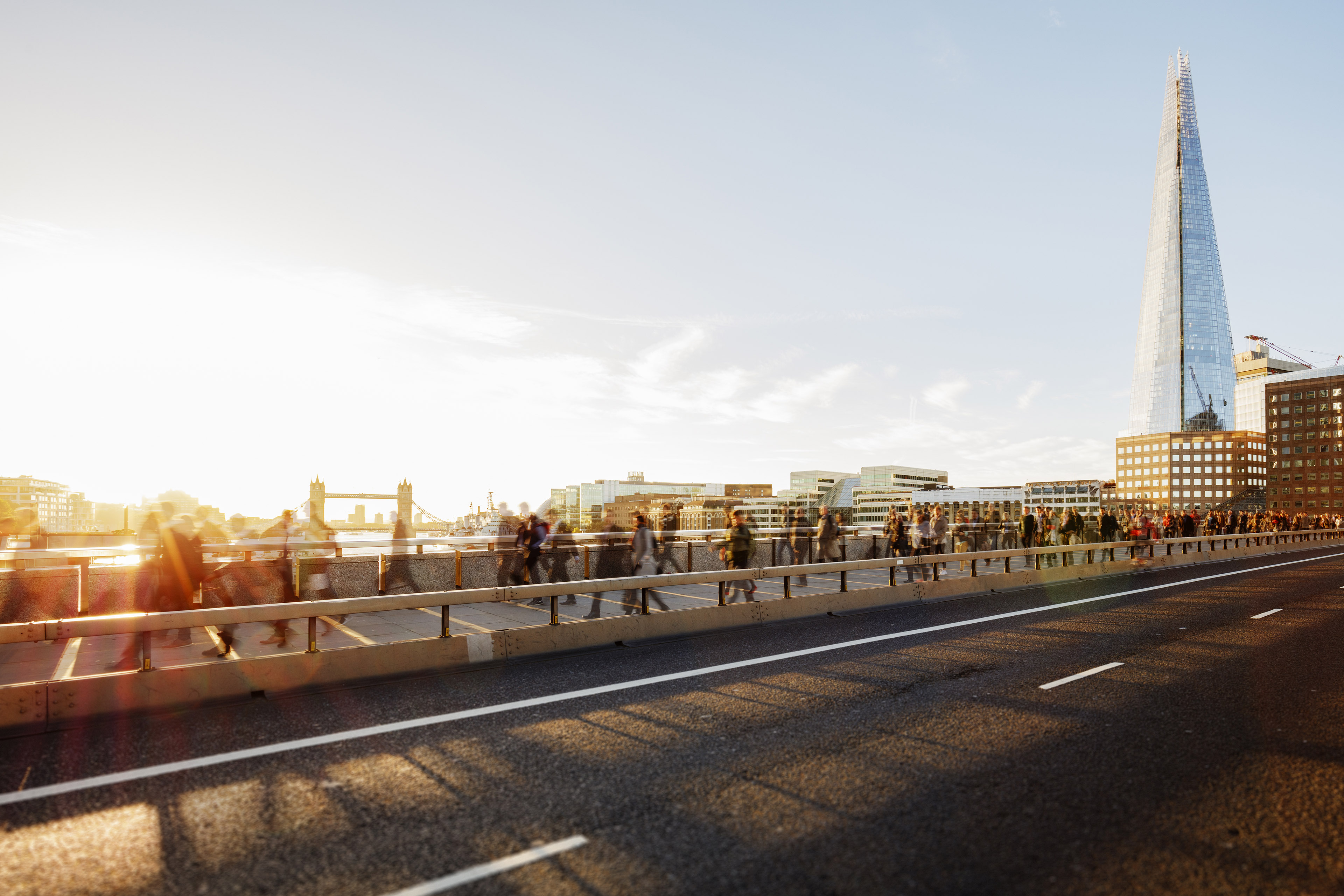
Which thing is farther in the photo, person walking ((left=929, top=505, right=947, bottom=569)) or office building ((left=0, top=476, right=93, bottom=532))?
office building ((left=0, top=476, right=93, bottom=532))

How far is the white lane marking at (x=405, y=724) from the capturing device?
17.3 ft

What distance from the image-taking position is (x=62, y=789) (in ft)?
17.0

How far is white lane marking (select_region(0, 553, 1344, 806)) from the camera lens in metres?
5.27

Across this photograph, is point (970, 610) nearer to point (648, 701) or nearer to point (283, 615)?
point (648, 701)

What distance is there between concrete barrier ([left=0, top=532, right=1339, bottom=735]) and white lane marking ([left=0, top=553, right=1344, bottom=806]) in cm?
185

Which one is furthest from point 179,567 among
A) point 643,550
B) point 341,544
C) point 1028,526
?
point 1028,526

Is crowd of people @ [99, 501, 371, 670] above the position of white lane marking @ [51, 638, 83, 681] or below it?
above

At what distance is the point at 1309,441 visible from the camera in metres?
190

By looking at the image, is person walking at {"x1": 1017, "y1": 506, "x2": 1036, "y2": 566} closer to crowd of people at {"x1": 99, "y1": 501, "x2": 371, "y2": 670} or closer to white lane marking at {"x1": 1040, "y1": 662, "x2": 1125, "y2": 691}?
white lane marking at {"x1": 1040, "y1": 662, "x2": 1125, "y2": 691}

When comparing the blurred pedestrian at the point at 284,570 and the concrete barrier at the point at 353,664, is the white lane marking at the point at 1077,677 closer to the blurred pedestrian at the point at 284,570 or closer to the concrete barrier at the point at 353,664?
the concrete barrier at the point at 353,664

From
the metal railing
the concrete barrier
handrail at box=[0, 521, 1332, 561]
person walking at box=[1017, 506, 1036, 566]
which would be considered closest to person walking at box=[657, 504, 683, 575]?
handrail at box=[0, 521, 1332, 561]

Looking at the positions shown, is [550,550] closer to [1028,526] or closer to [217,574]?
[217,574]

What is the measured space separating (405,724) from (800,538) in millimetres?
19950

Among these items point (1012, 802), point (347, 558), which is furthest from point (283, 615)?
point (347, 558)
